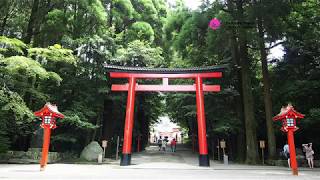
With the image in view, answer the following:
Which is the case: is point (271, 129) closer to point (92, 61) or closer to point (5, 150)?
point (92, 61)

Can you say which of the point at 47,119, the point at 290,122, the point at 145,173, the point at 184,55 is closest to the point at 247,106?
the point at 184,55

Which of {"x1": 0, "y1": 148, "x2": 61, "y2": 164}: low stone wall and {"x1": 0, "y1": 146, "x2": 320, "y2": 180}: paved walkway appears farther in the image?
{"x1": 0, "y1": 148, "x2": 61, "y2": 164}: low stone wall

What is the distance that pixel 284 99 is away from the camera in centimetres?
1956

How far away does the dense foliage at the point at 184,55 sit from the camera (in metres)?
17.5

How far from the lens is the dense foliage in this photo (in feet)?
57.6

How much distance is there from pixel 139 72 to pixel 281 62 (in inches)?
407

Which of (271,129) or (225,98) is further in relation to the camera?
(225,98)

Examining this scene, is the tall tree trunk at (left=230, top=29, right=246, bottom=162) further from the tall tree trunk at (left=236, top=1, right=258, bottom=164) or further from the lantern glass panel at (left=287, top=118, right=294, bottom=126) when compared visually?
the lantern glass panel at (left=287, top=118, right=294, bottom=126)

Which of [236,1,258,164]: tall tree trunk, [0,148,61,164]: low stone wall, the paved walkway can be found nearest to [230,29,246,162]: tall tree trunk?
[236,1,258,164]: tall tree trunk

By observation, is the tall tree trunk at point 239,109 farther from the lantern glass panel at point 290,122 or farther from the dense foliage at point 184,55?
the lantern glass panel at point 290,122

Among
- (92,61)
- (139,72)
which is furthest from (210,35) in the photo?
(92,61)

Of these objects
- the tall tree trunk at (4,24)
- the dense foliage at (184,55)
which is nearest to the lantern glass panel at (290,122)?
the dense foliage at (184,55)

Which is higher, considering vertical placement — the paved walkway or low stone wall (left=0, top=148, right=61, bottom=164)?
low stone wall (left=0, top=148, right=61, bottom=164)

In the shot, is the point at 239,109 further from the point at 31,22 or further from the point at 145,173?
the point at 31,22
